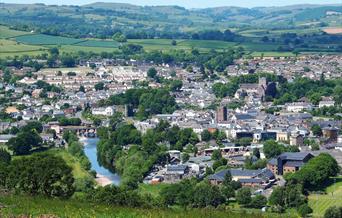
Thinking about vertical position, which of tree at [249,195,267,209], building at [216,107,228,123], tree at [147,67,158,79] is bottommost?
tree at [147,67,158,79]

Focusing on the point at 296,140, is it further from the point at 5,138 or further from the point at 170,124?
the point at 5,138

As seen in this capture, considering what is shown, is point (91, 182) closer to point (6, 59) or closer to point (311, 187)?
point (311, 187)

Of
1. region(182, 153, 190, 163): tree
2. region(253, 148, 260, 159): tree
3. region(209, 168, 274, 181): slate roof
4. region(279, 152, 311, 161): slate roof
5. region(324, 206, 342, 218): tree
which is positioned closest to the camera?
region(324, 206, 342, 218): tree

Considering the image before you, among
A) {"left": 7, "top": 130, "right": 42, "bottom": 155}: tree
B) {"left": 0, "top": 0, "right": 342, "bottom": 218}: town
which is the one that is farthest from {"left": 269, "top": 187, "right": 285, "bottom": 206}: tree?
{"left": 7, "top": 130, "right": 42, "bottom": 155}: tree

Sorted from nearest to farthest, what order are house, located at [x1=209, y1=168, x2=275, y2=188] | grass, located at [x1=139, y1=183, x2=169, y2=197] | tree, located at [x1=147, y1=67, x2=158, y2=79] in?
grass, located at [x1=139, y1=183, x2=169, y2=197] → house, located at [x1=209, y1=168, x2=275, y2=188] → tree, located at [x1=147, y1=67, x2=158, y2=79]

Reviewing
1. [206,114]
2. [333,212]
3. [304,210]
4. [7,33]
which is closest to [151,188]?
[304,210]

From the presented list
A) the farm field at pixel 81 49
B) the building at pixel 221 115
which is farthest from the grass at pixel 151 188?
the farm field at pixel 81 49

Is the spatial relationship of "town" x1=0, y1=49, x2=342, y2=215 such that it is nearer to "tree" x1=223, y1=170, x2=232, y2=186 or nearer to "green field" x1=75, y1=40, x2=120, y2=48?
"tree" x1=223, y1=170, x2=232, y2=186
